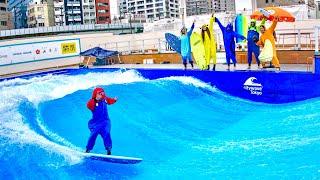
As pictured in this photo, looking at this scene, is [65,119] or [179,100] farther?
[179,100]

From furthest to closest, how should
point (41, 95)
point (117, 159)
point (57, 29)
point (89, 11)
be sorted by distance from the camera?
point (89, 11)
point (57, 29)
point (41, 95)
point (117, 159)

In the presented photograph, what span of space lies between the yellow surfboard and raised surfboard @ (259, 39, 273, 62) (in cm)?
262

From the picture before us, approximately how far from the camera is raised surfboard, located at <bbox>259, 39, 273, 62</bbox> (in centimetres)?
1462

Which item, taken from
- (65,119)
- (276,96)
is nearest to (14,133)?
(65,119)

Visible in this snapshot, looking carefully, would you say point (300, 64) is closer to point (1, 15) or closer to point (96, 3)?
point (1, 15)

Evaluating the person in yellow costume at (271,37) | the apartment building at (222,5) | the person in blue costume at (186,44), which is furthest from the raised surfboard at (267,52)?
the apartment building at (222,5)

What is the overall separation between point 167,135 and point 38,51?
1913 centimetres

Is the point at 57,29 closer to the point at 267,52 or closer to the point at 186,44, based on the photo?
the point at 186,44

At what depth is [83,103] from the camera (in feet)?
48.2

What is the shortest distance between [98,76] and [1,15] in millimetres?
57830

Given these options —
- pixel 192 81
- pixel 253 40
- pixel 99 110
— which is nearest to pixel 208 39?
pixel 192 81

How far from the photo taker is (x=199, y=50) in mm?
16734

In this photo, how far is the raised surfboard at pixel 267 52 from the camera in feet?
48.0

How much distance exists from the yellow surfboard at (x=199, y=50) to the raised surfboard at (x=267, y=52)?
103 inches
